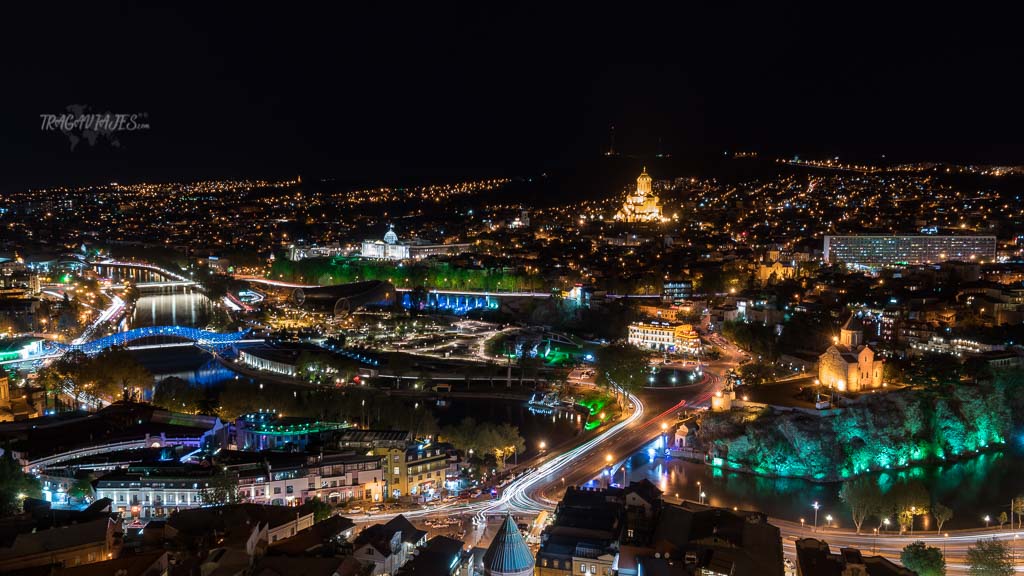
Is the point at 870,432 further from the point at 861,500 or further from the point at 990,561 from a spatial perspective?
the point at 990,561

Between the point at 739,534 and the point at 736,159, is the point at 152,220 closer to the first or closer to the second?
the point at 736,159

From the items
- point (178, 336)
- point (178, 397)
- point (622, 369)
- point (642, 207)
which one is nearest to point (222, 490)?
point (178, 397)

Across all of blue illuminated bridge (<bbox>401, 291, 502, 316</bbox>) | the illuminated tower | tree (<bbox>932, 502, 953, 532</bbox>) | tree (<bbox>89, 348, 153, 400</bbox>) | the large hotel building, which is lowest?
tree (<bbox>932, 502, 953, 532</bbox>)

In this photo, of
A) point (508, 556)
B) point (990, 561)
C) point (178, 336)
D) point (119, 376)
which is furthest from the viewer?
point (178, 336)

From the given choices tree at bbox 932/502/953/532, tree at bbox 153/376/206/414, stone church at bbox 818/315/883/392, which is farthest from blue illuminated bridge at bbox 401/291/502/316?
tree at bbox 932/502/953/532

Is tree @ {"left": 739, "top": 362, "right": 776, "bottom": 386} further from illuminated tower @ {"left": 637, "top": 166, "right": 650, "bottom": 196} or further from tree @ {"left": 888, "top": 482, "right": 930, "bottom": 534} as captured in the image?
illuminated tower @ {"left": 637, "top": 166, "right": 650, "bottom": 196}

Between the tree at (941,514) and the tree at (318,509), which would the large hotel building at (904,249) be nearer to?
the tree at (941,514)
